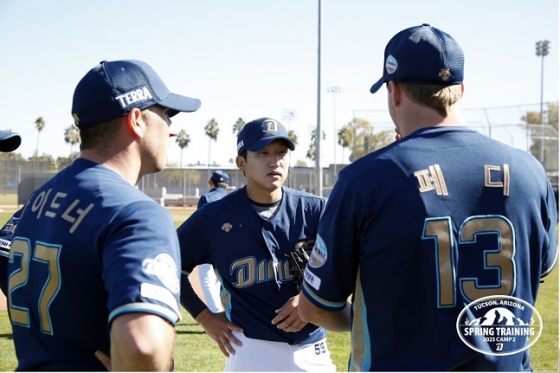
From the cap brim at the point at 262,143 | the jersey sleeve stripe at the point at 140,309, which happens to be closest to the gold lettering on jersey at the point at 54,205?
the jersey sleeve stripe at the point at 140,309

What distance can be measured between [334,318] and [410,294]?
36 cm

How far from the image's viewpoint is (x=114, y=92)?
232 cm

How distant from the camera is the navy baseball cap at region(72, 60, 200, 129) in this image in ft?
7.61

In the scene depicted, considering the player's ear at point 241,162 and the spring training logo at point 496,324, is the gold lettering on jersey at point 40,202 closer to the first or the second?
the spring training logo at point 496,324

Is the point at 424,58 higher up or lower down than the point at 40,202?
higher up

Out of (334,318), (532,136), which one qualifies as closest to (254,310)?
(334,318)

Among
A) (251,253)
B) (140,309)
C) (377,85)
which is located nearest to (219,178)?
(251,253)

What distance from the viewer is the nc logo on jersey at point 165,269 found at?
A: 1985mm

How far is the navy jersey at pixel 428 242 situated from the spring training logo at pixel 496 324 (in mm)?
29

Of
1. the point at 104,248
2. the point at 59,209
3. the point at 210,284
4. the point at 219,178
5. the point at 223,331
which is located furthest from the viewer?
the point at 219,178

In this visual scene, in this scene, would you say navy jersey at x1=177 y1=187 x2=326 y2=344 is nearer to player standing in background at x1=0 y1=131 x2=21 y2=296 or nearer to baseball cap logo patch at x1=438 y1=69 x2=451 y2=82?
player standing in background at x1=0 y1=131 x2=21 y2=296

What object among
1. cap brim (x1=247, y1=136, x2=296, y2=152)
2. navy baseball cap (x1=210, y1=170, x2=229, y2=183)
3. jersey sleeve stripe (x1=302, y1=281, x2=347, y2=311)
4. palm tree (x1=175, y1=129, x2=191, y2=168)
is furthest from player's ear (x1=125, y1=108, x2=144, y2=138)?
palm tree (x1=175, y1=129, x2=191, y2=168)

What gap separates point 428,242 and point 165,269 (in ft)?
3.01

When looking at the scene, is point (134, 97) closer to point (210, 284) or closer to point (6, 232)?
point (6, 232)
